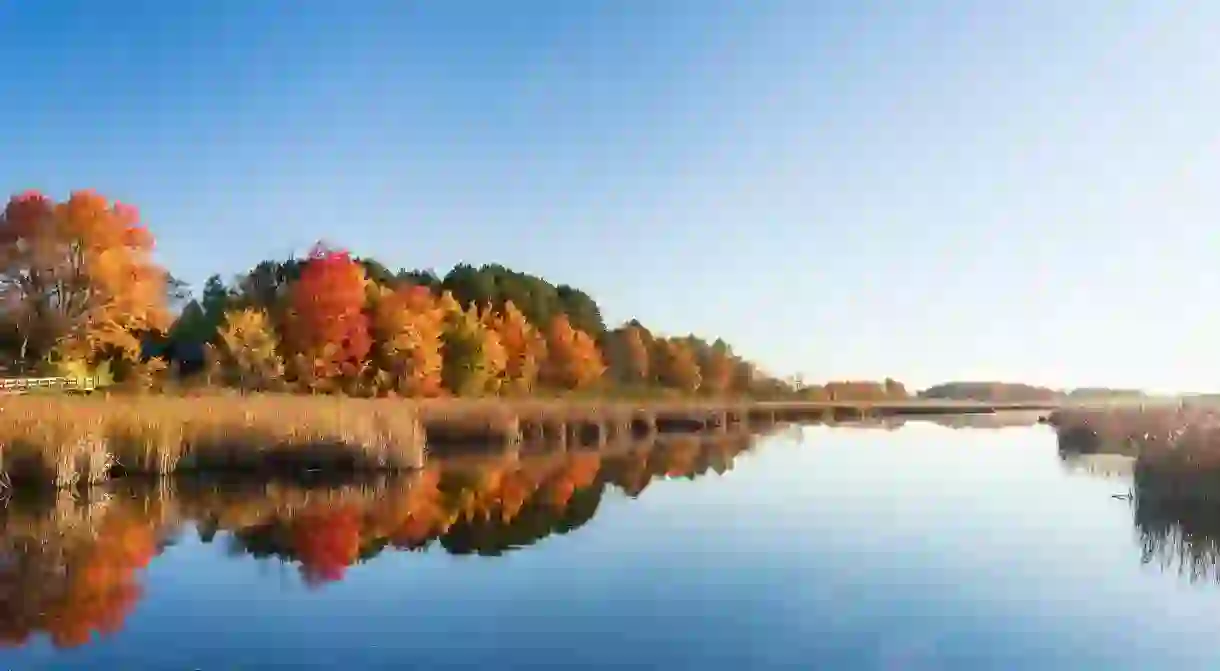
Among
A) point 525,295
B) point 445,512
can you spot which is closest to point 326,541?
point 445,512

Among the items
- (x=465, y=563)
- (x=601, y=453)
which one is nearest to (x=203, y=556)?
(x=465, y=563)

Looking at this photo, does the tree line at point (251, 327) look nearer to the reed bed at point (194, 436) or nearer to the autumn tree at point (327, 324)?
the autumn tree at point (327, 324)

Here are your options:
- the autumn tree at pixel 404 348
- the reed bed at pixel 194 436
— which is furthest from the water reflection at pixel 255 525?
the autumn tree at pixel 404 348

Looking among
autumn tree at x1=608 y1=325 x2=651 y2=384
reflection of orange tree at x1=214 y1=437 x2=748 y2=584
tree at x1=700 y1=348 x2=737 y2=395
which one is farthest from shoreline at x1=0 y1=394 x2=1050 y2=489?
tree at x1=700 y1=348 x2=737 y2=395

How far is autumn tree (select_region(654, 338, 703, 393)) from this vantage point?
8688cm

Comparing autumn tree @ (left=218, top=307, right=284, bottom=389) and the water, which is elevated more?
autumn tree @ (left=218, top=307, right=284, bottom=389)

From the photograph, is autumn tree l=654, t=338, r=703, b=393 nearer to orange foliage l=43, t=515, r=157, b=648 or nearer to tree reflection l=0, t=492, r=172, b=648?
tree reflection l=0, t=492, r=172, b=648

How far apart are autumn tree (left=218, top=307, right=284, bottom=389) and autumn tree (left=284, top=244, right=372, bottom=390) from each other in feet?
9.99

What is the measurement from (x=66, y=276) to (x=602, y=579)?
35.0 meters

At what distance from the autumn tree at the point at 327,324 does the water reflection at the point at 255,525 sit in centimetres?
2358

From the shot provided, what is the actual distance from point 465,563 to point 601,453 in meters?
18.0

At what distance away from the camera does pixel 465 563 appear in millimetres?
12469

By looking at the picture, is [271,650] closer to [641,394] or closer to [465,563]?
[465,563]

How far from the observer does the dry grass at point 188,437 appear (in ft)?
56.4
